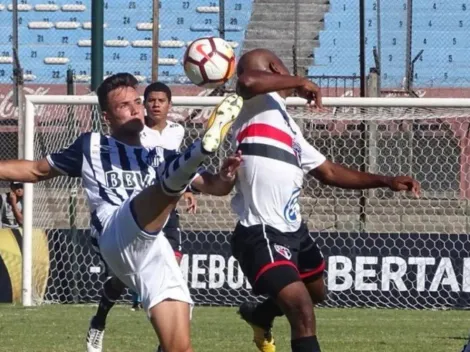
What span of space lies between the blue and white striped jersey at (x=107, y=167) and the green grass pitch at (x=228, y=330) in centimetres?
257

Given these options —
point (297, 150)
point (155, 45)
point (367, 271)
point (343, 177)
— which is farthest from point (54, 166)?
point (155, 45)

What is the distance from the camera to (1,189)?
2088 cm

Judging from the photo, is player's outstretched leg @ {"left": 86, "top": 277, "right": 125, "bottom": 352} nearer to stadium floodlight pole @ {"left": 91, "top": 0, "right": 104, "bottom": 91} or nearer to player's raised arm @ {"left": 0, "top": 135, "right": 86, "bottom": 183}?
player's raised arm @ {"left": 0, "top": 135, "right": 86, "bottom": 183}

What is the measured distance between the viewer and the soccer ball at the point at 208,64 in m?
7.84

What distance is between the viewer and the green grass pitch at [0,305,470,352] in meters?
8.97

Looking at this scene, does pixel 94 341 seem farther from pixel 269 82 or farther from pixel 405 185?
pixel 405 185

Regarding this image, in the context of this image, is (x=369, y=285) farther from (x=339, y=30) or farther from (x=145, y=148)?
(x=339, y=30)

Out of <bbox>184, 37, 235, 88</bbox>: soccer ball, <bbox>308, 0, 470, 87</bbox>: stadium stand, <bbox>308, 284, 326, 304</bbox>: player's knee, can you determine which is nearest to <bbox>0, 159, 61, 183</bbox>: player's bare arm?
<bbox>184, 37, 235, 88</bbox>: soccer ball

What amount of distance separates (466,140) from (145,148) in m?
10.3

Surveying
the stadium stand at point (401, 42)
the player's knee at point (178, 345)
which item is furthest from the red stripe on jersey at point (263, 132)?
the stadium stand at point (401, 42)

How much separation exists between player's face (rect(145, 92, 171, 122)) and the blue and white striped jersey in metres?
3.41

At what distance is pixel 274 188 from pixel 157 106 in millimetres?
3176

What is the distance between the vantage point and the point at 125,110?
6.39 m

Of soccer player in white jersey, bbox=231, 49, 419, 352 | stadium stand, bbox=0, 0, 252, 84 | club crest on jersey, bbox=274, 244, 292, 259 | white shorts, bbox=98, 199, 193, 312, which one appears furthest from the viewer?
stadium stand, bbox=0, 0, 252, 84
